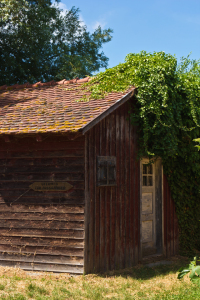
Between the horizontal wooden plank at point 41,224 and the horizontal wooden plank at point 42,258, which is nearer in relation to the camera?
the horizontal wooden plank at point 42,258

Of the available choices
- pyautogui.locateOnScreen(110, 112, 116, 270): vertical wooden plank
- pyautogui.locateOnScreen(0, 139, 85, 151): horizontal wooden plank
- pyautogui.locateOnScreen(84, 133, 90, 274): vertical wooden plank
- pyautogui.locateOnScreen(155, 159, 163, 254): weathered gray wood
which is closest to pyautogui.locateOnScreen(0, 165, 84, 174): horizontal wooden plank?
pyautogui.locateOnScreen(84, 133, 90, 274): vertical wooden plank

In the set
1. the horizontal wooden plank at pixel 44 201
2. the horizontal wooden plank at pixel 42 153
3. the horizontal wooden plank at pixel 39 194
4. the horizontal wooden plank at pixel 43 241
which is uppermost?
the horizontal wooden plank at pixel 42 153

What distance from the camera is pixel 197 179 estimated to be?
31.2 ft

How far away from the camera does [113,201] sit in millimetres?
7531

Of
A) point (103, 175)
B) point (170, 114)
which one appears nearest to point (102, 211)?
point (103, 175)

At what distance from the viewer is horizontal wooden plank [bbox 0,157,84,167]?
6941mm

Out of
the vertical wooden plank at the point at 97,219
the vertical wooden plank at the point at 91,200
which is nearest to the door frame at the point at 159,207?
the vertical wooden plank at the point at 97,219

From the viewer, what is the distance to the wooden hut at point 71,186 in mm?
6801

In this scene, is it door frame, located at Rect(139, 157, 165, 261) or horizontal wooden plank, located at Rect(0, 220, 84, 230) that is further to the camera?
door frame, located at Rect(139, 157, 165, 261)

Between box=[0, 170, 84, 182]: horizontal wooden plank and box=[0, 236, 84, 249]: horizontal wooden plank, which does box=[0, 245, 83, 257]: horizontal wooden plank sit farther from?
box=[0, 170, 84, 182]: horizontal wooden plank

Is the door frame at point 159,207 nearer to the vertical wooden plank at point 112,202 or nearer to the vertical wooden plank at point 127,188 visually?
the vertical wooden plank at point 127,188

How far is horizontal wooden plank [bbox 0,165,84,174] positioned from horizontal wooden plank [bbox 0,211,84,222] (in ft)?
2.92

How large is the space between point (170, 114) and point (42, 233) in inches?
160

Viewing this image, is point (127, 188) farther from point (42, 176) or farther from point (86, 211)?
point (42, 176)
